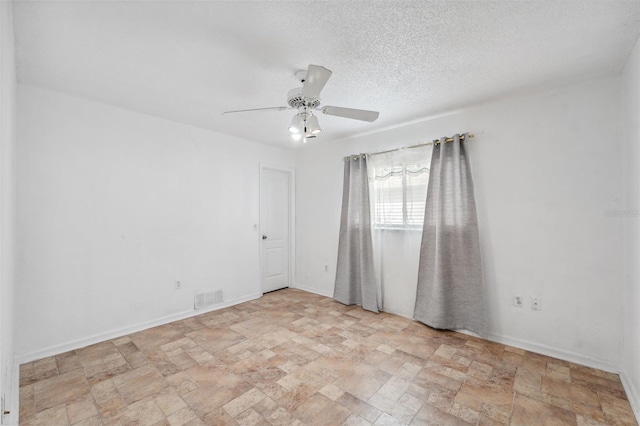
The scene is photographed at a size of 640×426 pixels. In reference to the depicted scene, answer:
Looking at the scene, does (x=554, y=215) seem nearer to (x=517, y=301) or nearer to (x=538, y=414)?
(x=517, y=301)

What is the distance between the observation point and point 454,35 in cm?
183

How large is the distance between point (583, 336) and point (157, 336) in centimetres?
409

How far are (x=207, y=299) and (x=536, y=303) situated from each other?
12.3 feet

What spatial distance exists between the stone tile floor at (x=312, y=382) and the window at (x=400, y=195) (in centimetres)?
132

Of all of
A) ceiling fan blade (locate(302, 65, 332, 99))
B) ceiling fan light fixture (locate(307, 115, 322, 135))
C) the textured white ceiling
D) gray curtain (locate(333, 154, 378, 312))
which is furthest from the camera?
gray curtain (locate(333, 154, 378, 312))

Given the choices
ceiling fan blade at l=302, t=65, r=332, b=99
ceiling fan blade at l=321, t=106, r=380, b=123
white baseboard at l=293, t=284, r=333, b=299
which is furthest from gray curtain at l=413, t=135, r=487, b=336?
ceiling fan blade at l=302, t=65, r=332, b=99

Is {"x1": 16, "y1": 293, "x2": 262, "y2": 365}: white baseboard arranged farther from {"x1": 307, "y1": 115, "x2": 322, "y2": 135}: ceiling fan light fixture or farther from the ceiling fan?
{"x1": 307, "y1": 115, "x2": 322, "y2": 135}: ceiling fan light fixture

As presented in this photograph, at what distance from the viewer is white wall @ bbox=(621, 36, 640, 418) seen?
6.32 ft

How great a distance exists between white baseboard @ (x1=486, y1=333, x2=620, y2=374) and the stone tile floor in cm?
9

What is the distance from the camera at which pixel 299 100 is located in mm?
2264

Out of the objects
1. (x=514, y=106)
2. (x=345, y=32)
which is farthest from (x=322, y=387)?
(x=514, y=106)

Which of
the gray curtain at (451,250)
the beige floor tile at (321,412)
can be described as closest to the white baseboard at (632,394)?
the gray curtain at (451,250)

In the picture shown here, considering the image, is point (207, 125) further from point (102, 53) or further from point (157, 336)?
point (157, 336)

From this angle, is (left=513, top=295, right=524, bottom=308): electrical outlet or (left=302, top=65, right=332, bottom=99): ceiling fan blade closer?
(left=302, top=65, right=332, bottom=99): ceiling fan blade
